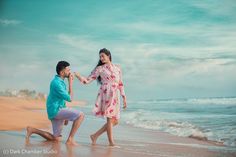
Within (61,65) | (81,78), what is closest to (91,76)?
(81,78)

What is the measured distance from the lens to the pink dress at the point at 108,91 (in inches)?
170

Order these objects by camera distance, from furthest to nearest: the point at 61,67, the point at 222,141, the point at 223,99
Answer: the point at 223,99, the point at 222,141, the point at 61,67

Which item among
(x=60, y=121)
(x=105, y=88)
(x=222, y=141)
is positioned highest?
(x=105, y=88)

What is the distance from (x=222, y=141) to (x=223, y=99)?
36.6 ft

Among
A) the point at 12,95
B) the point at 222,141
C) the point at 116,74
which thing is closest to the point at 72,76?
the point at 116,74

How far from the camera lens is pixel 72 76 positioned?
13.8 ft

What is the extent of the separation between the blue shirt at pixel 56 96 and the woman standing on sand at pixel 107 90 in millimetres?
240

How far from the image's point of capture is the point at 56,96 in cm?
417

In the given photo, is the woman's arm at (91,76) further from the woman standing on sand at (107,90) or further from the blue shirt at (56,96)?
the blue shirt at (56,96)

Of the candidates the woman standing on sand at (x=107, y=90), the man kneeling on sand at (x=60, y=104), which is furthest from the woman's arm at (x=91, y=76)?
the man kneeling on sand at (x=60, y=104)

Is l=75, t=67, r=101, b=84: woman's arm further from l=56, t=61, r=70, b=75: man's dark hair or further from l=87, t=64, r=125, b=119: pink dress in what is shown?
l=56, t=61, r=70, b=75: man's dark hair

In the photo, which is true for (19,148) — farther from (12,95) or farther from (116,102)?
(12,95)

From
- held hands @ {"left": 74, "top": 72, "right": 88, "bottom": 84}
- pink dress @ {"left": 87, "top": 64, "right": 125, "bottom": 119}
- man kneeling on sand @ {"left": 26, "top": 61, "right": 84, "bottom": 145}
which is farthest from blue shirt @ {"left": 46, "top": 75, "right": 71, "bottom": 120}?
pink dress @ {"left": 87, "top": 64, "right": 125, "bottom": 119}

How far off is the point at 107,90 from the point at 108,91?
0.01 meters
